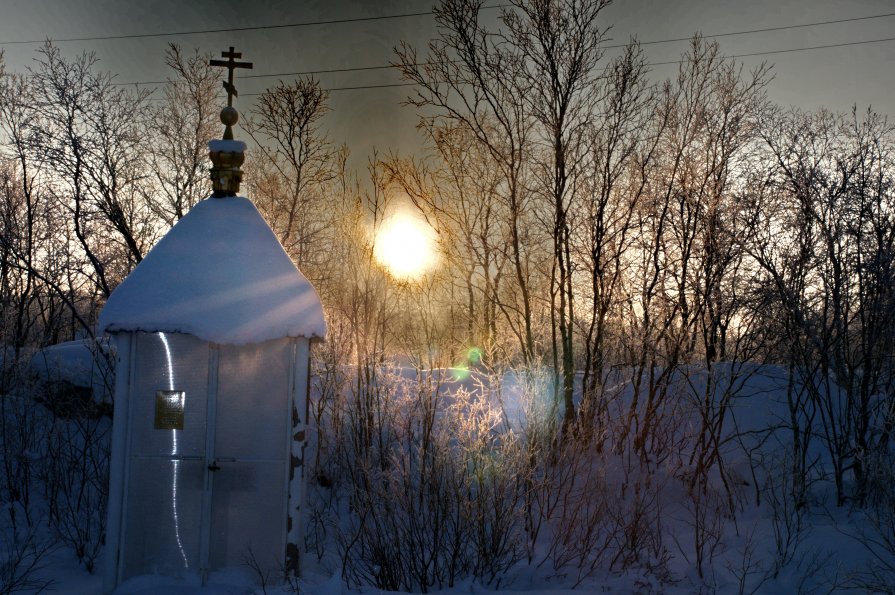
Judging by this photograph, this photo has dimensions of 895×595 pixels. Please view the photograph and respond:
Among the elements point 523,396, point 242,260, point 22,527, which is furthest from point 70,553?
point 523,396

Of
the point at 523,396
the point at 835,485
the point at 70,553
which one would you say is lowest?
the point at 70,553

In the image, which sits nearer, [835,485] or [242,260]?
[242,260]

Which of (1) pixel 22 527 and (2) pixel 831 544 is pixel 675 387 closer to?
(2) pixel 831 544

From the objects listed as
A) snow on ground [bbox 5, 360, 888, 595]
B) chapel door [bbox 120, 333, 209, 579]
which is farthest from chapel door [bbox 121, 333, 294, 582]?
snow on ground [bbox 5, 360, 888, 595]

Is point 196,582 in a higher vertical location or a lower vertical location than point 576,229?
lower

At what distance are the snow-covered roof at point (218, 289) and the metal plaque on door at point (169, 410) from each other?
673 millimetres

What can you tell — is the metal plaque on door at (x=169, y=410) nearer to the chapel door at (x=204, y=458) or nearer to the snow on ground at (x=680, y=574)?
the chapel door at (x=204, y=458)

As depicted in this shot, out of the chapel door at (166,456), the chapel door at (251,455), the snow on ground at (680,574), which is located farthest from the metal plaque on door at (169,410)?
the snow on ground at (680,574)

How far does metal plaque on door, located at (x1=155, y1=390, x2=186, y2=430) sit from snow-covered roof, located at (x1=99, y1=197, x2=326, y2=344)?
26.5 inches

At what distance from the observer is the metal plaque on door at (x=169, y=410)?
6328 mm

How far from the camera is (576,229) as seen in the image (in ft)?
39.5

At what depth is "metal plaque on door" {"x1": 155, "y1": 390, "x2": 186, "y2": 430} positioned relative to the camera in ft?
20.8

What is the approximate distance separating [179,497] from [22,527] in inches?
193

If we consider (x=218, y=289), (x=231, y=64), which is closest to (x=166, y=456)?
(x=218, y=289)
